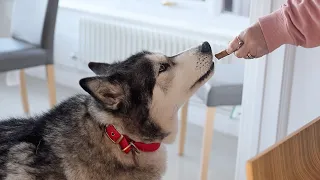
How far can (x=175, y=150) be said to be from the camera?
3.07 m

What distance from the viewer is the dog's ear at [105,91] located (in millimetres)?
1324

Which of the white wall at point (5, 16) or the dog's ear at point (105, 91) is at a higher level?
the dog's ear at point (105, 91)

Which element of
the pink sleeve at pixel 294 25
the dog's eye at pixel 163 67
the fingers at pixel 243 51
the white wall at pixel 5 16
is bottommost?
the white wall at pixel 5 16

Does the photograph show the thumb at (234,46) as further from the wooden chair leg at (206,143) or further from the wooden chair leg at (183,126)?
the wooden chair leg at (183,126)

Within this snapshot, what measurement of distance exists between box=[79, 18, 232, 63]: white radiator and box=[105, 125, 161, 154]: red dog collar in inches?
62.7

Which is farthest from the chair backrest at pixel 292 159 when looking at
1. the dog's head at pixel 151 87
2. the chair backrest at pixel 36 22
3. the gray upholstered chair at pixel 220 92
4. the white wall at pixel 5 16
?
the white wall at pixel 5 16

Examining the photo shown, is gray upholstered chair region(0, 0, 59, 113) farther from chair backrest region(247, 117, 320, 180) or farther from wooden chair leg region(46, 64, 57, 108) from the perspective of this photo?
chair backrest region(247, 117, 320, 180)

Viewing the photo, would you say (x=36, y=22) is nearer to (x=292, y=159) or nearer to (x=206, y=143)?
(x=206, y=143)

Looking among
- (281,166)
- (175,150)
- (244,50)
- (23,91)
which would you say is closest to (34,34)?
(23,91)

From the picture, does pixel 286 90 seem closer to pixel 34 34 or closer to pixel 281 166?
pixel 281 166

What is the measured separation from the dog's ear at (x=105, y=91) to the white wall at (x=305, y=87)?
2.60 feet

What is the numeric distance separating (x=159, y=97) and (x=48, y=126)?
35 cm

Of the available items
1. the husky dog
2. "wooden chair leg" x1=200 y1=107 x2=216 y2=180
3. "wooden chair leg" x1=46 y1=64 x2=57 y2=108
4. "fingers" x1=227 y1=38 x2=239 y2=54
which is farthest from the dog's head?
"wooden chair leg" x1=46 y1=64 x2=57 y2=108

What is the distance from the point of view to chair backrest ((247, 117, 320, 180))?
100 centimetres
